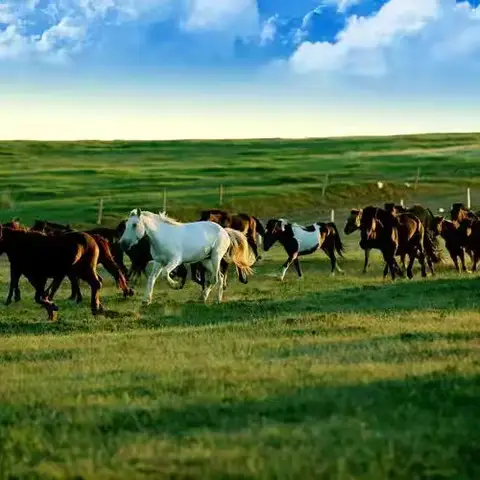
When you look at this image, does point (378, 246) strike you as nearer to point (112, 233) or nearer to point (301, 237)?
point (301, 237)

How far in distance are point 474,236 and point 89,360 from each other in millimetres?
18112

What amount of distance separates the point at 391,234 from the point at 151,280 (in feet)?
27.4

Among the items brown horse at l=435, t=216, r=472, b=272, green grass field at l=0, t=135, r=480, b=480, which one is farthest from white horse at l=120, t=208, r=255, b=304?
brown horse at l=435, t=216, r=472, b=272

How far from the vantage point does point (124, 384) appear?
10.4 metres

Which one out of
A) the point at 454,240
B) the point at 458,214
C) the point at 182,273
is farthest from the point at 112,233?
the point at 458,214

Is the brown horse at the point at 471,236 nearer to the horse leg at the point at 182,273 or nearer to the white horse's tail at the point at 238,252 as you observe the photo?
the white horse's tail at the point at 238,252

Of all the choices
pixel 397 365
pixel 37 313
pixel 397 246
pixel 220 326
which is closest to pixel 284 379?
pixel 397 365

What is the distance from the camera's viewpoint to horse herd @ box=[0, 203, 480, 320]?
19.3 meters

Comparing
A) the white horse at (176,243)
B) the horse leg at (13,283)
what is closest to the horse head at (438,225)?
the white horse at (176,243)

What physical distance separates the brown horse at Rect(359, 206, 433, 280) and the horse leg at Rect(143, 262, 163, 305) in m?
7.34

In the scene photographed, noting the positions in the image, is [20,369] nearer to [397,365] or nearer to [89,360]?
[89,360]

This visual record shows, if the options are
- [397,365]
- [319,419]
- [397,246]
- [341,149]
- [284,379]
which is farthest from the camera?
[341,149]

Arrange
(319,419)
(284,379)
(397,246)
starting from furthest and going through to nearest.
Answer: (397,246), (284,379), (319,419)

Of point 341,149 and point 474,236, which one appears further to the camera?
point 341,149
